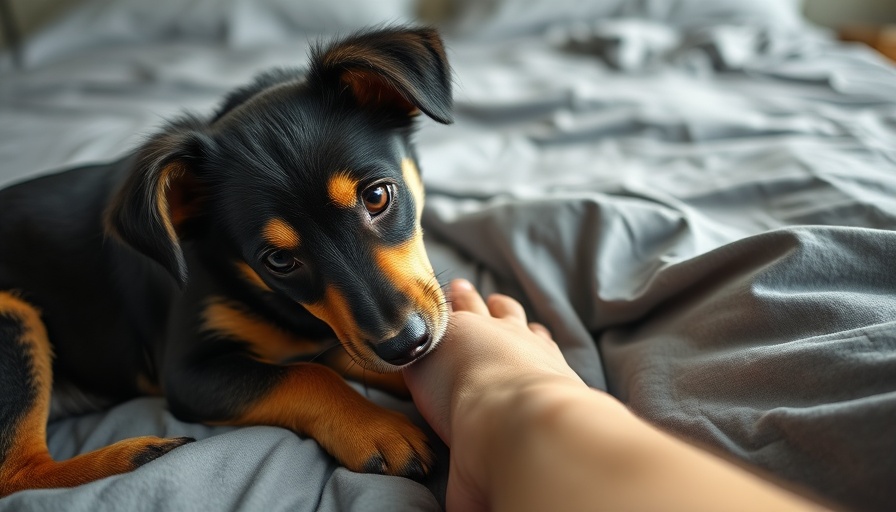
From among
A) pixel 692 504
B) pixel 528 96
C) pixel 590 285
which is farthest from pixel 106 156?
pixel 692 504

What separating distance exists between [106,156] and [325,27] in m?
1.67

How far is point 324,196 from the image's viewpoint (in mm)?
1126

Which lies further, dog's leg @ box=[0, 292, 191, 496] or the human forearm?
dog's leg @ box=[0, 292, 191, 496]

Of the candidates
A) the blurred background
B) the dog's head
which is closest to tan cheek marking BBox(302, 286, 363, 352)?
Result: the dog's head

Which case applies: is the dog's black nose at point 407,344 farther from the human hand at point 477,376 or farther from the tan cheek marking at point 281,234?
the tan cheek marking at point 281,234

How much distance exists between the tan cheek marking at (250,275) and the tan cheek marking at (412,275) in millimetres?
273

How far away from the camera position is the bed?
0.92 metres

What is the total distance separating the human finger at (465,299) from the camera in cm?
133

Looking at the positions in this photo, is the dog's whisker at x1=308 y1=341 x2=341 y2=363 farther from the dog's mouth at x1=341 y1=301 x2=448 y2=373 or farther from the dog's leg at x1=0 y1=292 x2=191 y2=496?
the dog's leg at x1=0 y1=292 x2=191 y2=496

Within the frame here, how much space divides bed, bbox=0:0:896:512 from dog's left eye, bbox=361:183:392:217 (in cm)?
38

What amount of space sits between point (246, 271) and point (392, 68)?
500 mm

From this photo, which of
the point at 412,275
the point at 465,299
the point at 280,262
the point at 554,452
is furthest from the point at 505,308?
the point at 554,452

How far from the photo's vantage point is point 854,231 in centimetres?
108

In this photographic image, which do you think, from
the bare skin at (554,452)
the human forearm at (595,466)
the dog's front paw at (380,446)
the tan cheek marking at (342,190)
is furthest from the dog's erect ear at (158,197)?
the human forearm at (595,466)
